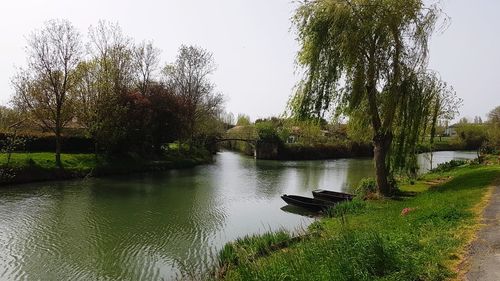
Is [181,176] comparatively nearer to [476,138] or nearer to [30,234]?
[30,234]

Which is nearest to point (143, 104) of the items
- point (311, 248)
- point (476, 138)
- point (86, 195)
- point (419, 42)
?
point (86, 195)

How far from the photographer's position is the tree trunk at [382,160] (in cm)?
1980

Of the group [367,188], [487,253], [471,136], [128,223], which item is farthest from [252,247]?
[471,136]

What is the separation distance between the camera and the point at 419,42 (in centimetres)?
1914

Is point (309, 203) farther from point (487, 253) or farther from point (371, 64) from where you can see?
point (487, 253)

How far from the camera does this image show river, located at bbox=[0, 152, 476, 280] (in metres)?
13.1

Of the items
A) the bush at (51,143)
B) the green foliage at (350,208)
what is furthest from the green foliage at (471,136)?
the green foliage at (350,208)

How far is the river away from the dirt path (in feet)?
22.5

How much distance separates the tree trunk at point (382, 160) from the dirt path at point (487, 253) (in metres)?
7.21

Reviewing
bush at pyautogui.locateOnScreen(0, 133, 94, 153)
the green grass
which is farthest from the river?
bush at pyautogui.locateOnScreen(0, 133, 94, 153)

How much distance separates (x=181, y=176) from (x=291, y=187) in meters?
10.9

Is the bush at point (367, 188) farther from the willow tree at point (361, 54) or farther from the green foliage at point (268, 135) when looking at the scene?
the green foliage at point (268, 135)

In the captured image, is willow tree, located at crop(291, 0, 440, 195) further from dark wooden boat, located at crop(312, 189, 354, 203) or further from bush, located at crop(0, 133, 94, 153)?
bush, located at crop(0, 133, 94, 153)

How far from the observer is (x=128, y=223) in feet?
62.1
